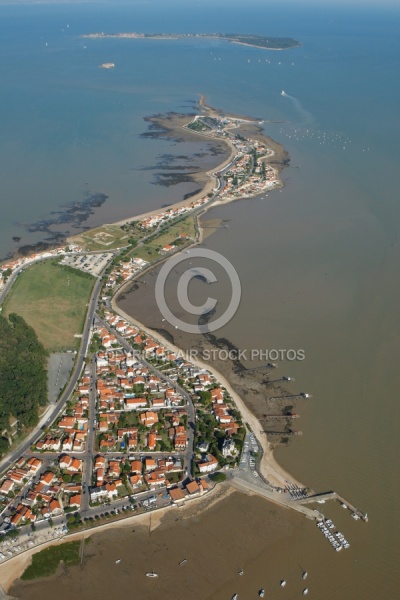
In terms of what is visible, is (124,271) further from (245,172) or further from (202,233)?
(245,172)

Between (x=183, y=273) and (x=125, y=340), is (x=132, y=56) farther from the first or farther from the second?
(x=125, y=340)

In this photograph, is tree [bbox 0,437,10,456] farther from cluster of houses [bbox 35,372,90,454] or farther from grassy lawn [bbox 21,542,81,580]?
grassy lawn [bbox 21,542,81,580]

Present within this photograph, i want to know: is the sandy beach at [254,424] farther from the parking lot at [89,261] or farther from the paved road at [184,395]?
the parking lot at [89,261]

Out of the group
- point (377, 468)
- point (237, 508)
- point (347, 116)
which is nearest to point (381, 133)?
point (347, 116)

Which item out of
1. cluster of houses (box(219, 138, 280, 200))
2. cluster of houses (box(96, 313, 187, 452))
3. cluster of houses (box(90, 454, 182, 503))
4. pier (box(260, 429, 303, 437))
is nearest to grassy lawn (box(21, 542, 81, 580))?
cluster of houses (box(90, 454, 182, 503))

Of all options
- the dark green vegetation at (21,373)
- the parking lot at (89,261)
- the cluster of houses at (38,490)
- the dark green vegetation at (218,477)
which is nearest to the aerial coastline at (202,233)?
the parking lot at (89,261)

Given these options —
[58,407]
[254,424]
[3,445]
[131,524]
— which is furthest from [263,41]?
[131,524]
